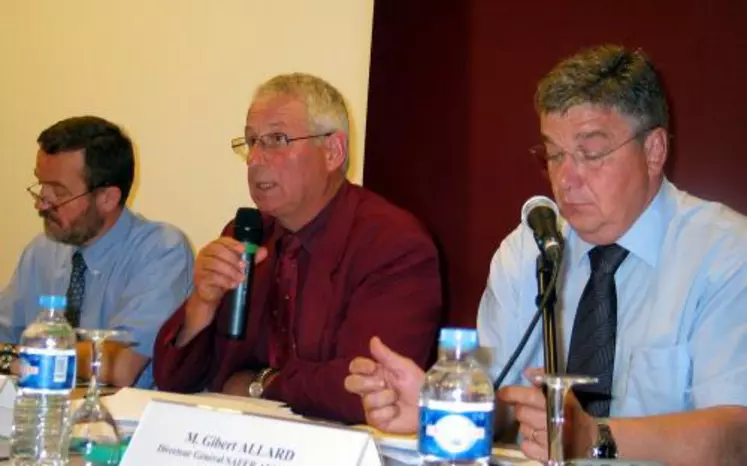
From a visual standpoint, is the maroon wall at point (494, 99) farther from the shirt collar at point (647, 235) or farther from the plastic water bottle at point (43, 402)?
the plastic water bottle at point (43, 402)

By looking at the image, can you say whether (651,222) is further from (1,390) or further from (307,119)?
(1,390)

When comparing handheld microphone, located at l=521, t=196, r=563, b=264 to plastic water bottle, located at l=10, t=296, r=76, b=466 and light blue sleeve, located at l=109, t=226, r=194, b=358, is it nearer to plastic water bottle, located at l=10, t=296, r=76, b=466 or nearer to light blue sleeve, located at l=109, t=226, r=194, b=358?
plastic water bottle, located at l=10, t=296, r=76, b=466

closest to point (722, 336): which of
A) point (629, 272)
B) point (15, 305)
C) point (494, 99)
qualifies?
point (629, 272)

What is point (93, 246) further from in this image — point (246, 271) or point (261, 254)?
point (246, 271)

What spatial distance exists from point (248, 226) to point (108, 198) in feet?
3.77

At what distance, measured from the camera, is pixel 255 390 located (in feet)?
8.12

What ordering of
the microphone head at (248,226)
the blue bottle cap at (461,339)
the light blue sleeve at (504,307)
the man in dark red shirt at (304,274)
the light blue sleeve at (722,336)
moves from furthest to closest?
1. the man in dark red shirt at (304,274)
2. the microphone head at (248,226)
3. the light blue sleeve at (504,307)
4. the light blue sleeve at (722,336)
5. the blue bottle cap at (461,339)

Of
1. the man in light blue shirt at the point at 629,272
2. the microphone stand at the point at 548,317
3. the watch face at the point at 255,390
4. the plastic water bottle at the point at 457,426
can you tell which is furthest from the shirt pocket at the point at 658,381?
Answer: the watch face at the point at 255,390

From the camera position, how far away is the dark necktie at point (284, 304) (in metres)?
2.57

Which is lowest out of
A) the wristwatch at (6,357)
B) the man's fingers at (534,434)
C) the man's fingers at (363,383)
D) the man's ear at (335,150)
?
the wristwatch at (6,357)

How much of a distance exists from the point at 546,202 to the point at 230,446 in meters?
0.63

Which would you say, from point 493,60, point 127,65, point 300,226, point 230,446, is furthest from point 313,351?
point 127,65

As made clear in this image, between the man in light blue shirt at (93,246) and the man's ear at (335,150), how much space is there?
72cm

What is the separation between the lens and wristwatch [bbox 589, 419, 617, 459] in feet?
4.95
